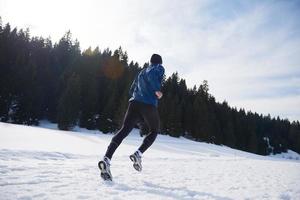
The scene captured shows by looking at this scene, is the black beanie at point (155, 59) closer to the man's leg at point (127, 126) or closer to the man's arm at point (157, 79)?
the man's arm at point (157, 79)

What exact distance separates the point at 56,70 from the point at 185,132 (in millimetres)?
34981

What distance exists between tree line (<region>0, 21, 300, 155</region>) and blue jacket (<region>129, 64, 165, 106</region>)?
1632 inches

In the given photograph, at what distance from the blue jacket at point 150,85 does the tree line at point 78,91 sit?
41.5 metres

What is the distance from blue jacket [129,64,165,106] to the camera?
4.77 m

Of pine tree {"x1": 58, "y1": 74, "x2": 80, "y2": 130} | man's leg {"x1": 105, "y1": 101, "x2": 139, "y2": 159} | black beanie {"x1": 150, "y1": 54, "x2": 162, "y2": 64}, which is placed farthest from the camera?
pine tree {"x1": 58, "y1": 74, "x2": 80, "y2": 130}

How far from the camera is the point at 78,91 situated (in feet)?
179

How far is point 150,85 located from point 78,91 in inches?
2039

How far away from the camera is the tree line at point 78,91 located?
51875mm

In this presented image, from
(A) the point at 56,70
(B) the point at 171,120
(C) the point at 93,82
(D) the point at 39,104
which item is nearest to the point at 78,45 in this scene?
(A) the point at 56,70

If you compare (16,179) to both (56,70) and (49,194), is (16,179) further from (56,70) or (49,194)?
(56,70)

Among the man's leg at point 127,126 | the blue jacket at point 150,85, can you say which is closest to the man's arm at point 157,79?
the blue jacket at point 150,85

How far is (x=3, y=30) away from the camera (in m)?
59.4

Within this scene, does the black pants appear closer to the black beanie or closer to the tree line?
the black beanie

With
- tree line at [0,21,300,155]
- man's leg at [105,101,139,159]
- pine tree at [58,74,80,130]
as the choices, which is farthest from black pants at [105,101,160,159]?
pine tree at [58,74,80,130]
